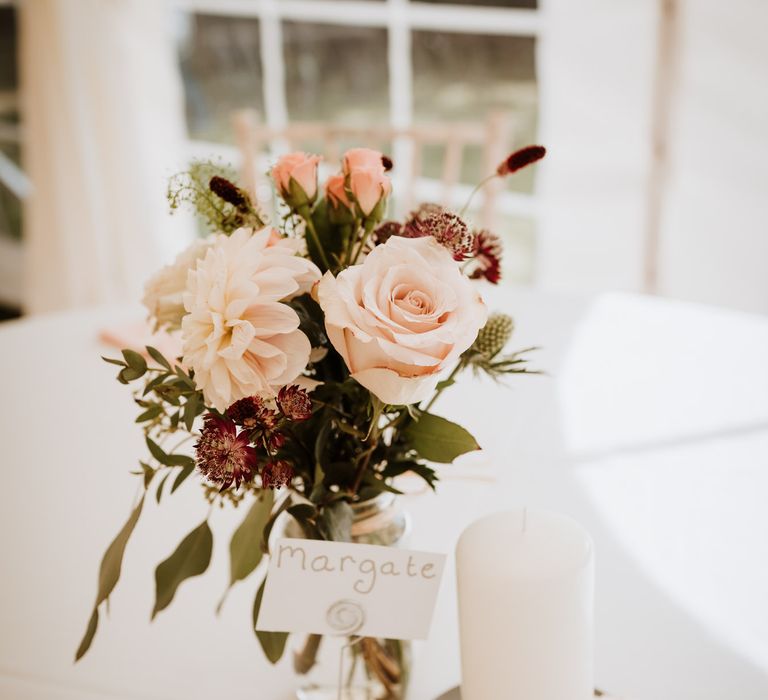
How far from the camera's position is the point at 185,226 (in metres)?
3.31

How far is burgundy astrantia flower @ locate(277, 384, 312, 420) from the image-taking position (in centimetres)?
55

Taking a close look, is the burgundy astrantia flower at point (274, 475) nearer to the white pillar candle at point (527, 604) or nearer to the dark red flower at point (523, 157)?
the white pillar candle at point (527, 604)

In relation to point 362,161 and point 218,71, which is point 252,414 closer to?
point 362,161

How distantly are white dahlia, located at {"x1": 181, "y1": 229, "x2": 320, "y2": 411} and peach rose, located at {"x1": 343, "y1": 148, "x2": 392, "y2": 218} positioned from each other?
0.08 meters

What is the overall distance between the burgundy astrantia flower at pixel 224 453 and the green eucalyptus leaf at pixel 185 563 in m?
0.15

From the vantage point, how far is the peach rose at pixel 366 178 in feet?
1.99

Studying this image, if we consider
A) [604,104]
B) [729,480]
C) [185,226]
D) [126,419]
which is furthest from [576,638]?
[185,226]

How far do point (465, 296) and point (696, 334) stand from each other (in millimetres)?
936

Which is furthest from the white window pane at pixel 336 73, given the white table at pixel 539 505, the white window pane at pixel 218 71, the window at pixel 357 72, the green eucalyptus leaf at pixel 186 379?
the green eucalyptus leaf at pixel 186 379

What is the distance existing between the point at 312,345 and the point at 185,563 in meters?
0.22

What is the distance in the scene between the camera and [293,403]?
553 mm

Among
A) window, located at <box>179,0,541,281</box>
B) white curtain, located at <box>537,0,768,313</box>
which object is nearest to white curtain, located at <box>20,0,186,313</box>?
window, located at <box>179,0,541,281</box>

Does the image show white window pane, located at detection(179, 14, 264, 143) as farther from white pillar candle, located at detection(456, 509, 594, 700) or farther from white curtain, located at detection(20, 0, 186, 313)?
white pillar candle, located at detection(456, 509, 594, 700)

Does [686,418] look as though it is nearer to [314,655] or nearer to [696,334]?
[696,334]
